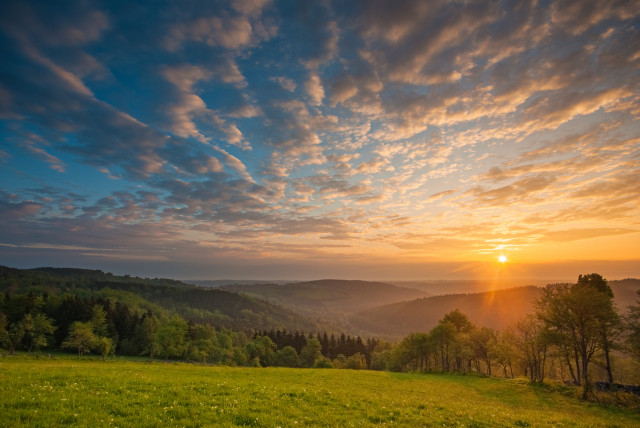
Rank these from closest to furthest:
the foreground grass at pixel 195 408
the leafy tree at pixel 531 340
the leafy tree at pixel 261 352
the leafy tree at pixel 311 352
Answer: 1. the foreground grass at pixel 195 408
2. the leafy tree at pixel 531 340
3. the leafy tree at pixel 261 352
4. the leafy tree at pixel 311 352

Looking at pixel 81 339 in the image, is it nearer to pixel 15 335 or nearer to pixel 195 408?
pixel 15 335

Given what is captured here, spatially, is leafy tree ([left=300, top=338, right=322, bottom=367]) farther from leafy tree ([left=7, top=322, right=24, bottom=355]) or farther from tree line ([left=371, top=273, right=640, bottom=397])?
leafy tree ([left=7, top=322, right=24, bottom=355])

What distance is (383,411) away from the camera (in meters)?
16.3

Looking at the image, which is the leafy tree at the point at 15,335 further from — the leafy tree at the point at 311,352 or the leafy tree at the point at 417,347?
the leafy tree at the point at 417,347

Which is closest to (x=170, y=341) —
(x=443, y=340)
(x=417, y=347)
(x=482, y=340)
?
(x=417, y=347)

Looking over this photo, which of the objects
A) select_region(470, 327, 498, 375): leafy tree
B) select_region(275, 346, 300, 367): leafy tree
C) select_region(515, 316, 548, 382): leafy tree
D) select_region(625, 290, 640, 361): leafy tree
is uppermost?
select_region(625, 290, 640, 361): leafy tree

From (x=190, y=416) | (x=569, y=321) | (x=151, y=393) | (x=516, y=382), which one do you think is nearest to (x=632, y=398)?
(x=569, y=321)

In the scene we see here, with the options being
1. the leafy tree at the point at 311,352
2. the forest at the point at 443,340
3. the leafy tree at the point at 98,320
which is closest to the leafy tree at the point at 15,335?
the forest at the point at 443,340

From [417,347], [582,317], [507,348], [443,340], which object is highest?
[582,317]

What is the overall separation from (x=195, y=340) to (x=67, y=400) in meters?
112

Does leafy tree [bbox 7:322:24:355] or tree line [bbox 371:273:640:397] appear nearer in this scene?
tree line [bbox 371:273:640:397]

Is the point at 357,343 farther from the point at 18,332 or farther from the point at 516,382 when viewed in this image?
the point at 18,332

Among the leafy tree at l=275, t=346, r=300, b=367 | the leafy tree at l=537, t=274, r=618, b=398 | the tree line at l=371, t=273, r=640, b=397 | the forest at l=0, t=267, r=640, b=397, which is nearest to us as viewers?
the tree line at l=371, t=273, r=640, b=397

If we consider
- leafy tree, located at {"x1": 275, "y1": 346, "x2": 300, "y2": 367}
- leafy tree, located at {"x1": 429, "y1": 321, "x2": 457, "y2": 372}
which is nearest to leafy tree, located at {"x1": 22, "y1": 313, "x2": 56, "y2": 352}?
leafy tree, located at {"x1": 275, "y1": 346, "x2": 300, "y2": 367}
